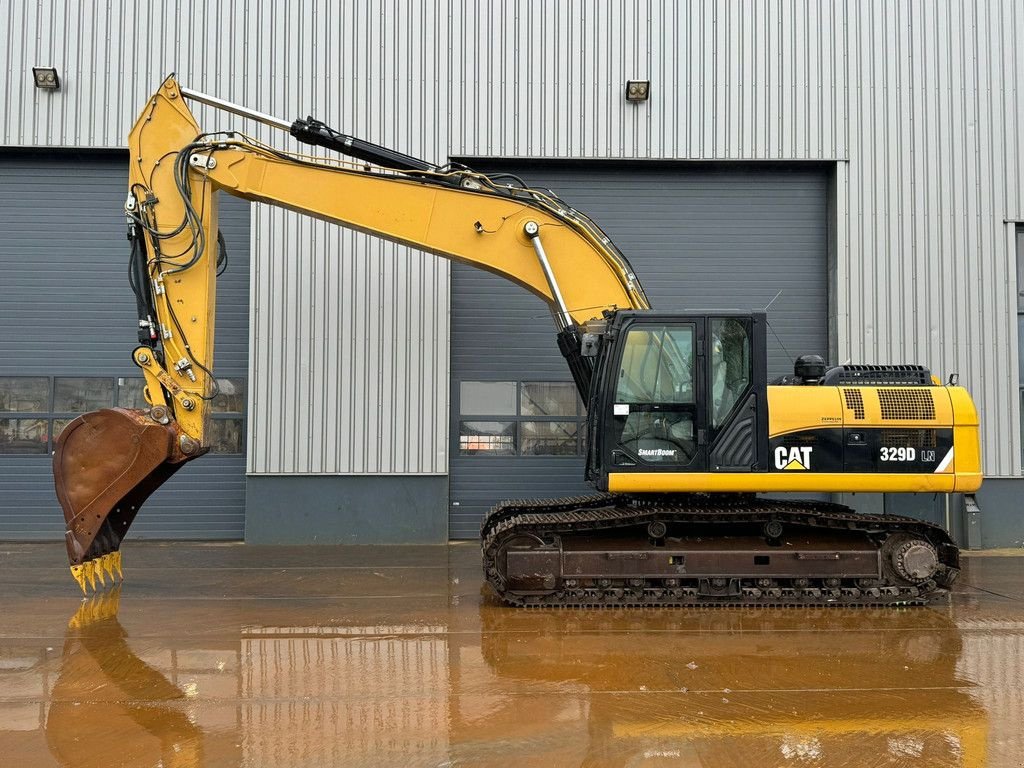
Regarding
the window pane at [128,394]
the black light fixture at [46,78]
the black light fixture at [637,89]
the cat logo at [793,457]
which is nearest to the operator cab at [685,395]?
the cat logo at [793,457]

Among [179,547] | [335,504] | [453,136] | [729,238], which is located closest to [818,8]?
[729,238]

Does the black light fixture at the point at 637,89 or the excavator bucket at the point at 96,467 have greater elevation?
the black light fixture at the point at 637,89

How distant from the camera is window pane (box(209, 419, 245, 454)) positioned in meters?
11.7

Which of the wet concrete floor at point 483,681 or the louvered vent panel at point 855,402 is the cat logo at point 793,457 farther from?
the wet concrete floor at point 483,681

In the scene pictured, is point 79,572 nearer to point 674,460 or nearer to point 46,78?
point 674,460

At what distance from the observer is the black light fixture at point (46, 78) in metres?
11.1

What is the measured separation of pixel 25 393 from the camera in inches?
458

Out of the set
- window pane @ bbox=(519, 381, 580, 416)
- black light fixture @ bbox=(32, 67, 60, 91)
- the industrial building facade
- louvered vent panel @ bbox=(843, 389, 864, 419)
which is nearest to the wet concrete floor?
louvered vent panel @ bbox=(843, 389, 864, 419)

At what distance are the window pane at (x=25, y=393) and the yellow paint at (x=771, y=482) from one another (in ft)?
29.6

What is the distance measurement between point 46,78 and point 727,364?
407 inches

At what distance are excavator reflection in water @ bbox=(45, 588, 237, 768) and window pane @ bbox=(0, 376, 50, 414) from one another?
6.60 m

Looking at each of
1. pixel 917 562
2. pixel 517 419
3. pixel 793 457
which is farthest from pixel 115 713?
pixel 517 419

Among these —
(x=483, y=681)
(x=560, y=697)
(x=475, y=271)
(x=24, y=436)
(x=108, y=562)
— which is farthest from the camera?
(x=475, y=271)

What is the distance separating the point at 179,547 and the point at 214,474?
3.72ft
